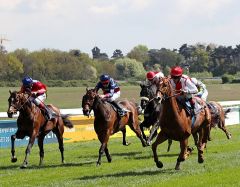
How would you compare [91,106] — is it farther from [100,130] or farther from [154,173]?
[154,173]

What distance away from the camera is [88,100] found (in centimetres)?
1248

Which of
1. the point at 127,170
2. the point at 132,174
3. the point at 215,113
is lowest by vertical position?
the point at 127,170

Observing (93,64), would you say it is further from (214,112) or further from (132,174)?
(132,174)

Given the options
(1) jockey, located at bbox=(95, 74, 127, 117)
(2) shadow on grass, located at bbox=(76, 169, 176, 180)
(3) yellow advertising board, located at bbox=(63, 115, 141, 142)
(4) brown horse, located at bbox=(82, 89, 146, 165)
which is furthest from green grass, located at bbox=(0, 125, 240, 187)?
(3) yellow advertising board, located at bbox=(63, 115, 141, 142)

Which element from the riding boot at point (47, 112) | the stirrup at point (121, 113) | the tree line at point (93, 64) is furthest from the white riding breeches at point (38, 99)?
the tree line at point (93, 64)

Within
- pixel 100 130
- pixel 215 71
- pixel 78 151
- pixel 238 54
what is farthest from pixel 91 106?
pixel 238 54

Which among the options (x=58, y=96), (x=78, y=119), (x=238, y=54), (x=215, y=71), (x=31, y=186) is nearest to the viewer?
(x=31, y=186)

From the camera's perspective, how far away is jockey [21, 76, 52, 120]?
1341cm

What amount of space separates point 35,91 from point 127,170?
11.5ft

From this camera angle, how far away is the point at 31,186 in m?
10.0

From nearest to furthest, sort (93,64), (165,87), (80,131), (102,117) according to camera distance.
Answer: (165,87) → (102,117) → (80,131) → (93,64)

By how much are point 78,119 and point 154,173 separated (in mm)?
10468

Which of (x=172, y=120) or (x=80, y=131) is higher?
(x=172, y=120)

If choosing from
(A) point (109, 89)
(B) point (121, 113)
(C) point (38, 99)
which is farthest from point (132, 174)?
(C) point (38, 99)
